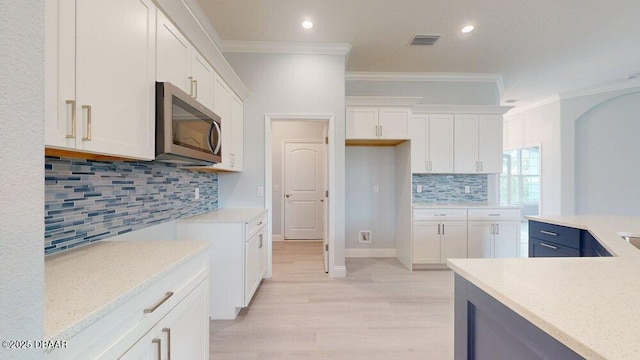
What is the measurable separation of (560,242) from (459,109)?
7.38 ft

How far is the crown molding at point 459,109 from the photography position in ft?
12.0

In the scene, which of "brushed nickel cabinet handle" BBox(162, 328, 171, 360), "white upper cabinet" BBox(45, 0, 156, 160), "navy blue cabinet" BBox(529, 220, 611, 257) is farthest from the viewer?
"navy blue cabinet" BBox(529, 220, 611, 257)

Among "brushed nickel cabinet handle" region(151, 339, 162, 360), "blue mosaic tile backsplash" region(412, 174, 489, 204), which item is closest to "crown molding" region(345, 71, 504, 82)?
"blue mosaic tile backsplash" region(412, 174, 489, 204)

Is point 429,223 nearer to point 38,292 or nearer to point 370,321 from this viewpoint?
point 370,321

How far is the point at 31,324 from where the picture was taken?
0.45m

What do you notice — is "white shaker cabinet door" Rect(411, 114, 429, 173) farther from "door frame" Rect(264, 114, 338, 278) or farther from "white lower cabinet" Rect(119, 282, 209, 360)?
"white lower cabinet" Rect(119, 282, 209, 360)

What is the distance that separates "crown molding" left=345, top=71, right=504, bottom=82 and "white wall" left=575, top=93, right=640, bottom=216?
6.89ft

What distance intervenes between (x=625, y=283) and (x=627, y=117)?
5.42 m

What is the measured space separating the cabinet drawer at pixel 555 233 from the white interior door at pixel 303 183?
11.7ft

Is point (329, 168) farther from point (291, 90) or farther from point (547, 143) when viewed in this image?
point (547, 143)

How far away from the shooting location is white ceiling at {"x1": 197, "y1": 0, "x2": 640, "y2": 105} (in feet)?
8.04

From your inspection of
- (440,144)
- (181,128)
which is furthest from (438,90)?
(181,128)

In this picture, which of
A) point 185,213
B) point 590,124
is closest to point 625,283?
point 185,213

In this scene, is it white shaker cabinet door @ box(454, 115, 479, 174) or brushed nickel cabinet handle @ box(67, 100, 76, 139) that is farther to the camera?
white shaker cabinet door @ box(454, 115, 479, 174)
